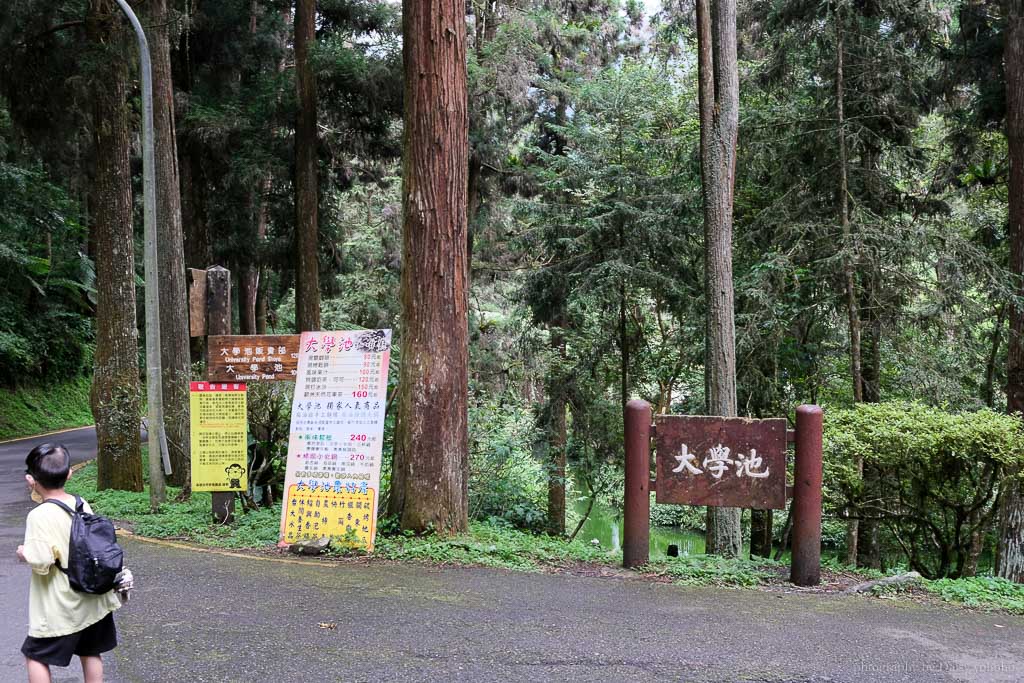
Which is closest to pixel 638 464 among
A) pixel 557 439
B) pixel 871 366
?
pixel 871 366

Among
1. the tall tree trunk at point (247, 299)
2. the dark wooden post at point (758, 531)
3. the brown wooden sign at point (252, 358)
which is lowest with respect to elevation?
the dark wooden post at point (758, 531)

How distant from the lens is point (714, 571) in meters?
6.96

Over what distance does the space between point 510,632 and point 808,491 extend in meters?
2.91

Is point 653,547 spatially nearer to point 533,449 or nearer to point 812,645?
point 533,449

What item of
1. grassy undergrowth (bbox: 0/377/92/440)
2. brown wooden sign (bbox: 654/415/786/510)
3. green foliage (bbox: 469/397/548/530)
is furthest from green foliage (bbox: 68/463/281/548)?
grassy undergrowth (bbox: 0/377/92/440)

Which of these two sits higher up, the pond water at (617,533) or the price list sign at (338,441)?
the price list sign at (338,441)

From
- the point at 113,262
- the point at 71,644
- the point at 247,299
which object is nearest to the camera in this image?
the point at 71,644

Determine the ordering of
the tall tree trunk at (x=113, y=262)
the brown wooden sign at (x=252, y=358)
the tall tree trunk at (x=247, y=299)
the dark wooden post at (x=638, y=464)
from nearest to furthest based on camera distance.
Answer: the dark wooden post at (x=638, y=464) → the brown wooden sign at (x=252, y=358) → the tall tree trunk at (x=113, y=262) → the tall tree trunk at (x=247, y=299)

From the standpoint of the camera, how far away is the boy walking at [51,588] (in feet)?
11.3

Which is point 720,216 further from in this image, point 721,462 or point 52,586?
point 52,586

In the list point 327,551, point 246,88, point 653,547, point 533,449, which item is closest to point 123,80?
point 246,88

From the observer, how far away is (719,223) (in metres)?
11.3

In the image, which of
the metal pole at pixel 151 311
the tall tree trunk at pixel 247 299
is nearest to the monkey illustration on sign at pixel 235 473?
the metal pole at pixel 151 311

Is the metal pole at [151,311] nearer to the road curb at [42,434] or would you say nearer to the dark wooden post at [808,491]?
the dark wooden post at [808,491]
